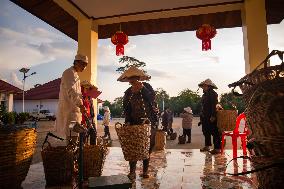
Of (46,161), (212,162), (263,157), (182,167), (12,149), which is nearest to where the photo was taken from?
(263,157)

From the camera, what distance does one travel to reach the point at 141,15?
7801mm

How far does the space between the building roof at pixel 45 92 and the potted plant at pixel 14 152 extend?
129 ft

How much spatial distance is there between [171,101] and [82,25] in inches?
3124

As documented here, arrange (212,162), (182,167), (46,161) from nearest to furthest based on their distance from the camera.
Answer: (46,161) < (182,167) < (212,162)

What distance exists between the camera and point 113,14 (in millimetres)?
7754

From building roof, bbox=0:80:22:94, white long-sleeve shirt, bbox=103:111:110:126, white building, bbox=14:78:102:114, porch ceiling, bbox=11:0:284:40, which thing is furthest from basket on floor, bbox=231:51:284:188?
white building, bbox=14:78:102:114

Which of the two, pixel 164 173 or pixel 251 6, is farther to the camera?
pixel 251 6

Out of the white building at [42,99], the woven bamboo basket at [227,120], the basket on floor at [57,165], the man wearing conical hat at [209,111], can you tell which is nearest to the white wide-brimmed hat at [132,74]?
the basket on floor at [57,165]

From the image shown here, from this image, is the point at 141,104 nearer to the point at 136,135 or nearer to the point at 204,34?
the point at 136,135

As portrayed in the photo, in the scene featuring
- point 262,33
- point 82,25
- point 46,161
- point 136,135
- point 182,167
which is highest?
point 82,25

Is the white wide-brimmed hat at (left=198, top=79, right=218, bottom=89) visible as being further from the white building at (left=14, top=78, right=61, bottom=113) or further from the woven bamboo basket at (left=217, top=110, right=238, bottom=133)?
the white building at (left=14, top=78, right=61, bottom=113)

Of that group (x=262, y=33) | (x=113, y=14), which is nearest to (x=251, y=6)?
(x=262, y=33)

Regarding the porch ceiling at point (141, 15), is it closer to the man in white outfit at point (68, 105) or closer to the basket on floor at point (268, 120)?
the man in white outfit at point (68, 105)

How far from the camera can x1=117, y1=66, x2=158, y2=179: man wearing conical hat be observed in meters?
4.48
